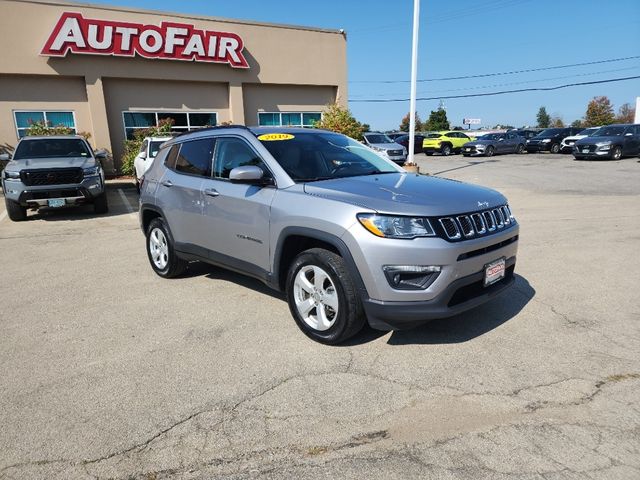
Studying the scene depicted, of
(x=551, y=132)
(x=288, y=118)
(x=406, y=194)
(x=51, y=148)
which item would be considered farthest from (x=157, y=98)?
(x=551, y=132)

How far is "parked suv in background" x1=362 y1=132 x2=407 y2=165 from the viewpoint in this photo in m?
21.4

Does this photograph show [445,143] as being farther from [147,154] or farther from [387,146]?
[147,154]

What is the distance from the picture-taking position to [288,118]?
72.4 ft

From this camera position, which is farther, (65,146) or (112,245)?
(65,146)

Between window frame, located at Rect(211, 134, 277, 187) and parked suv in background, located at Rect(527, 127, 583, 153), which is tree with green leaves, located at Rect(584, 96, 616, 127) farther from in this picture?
window frame, located at Rect(211, 134, 277, 187)

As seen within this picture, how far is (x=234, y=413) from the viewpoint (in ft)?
9.82

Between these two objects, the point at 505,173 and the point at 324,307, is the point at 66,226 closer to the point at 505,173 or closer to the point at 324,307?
the point at 324,307

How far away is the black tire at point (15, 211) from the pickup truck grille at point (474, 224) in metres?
9.59

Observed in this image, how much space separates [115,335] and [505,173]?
1701 cm

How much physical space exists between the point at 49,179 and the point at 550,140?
27.6m

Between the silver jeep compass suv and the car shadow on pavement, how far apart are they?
429 millimetres

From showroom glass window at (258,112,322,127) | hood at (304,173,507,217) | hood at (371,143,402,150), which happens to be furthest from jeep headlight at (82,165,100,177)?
hood at (371,143,402,150)

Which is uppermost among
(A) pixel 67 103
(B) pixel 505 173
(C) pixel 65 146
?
(A) pixel 67 103

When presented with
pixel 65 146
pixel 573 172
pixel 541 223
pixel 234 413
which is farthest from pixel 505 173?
pixel 234 413
